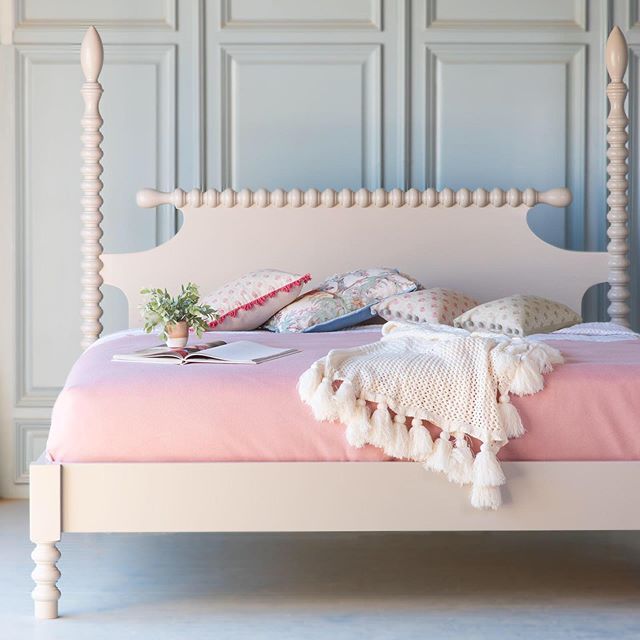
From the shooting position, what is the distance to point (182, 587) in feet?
9.12

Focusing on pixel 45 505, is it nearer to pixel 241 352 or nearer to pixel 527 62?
pixel 241 352

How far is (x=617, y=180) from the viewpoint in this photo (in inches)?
159

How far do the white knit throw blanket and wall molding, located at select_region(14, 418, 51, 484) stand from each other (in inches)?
85.6

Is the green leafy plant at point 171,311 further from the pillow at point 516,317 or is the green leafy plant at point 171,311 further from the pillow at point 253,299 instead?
the pillow at point 516,317

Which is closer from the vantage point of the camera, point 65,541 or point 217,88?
point 65,541

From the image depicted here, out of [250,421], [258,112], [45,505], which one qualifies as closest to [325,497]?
[250,421]

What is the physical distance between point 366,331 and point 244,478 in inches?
46.3

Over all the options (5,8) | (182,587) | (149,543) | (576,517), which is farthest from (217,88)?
(576,517)

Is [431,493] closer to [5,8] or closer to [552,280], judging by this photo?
[552,280]

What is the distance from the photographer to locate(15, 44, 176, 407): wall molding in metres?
4.26

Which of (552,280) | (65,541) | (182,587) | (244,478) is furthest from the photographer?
(552,280)

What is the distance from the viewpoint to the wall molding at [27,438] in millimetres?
4277

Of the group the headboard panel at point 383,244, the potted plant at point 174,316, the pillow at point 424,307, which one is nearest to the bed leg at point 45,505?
the potted plant at point 174,316

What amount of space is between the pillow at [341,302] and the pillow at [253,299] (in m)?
0.04
